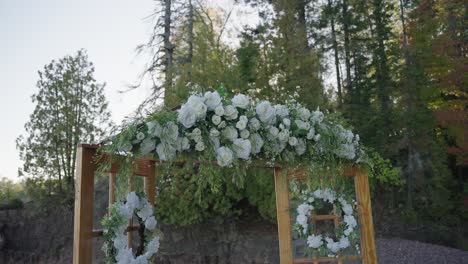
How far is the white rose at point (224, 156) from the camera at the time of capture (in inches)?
87.4

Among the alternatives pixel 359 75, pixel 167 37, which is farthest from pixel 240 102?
pixel 359 75

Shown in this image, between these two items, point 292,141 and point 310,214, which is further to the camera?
point 310,214

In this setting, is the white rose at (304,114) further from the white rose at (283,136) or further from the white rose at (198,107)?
the white rose at (198,107)

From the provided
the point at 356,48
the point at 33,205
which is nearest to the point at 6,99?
the point at 33,205

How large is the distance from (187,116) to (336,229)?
2548 millimetres

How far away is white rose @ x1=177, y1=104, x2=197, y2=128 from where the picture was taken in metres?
2.19

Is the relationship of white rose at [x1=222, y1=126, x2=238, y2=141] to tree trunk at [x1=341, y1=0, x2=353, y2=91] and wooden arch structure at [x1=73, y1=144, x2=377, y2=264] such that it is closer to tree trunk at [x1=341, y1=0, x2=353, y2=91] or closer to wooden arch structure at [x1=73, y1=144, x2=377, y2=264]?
wooden arch structure at [x1=73, y1=144, x2=377, y2=264]

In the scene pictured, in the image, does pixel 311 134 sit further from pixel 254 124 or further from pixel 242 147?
pixel 242 147

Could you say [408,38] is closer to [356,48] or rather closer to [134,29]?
[356,48]

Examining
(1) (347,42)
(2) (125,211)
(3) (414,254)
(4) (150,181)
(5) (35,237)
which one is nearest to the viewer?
(2) (125,211)

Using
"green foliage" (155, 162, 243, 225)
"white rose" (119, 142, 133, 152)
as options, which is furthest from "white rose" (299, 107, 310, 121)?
Result: "green foliage" (155, 162, 243, 225)

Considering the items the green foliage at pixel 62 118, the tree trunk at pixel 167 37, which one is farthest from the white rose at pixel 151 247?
the tree trunk at pixel 167 37

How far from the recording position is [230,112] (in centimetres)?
230

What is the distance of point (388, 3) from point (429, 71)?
2665mm
